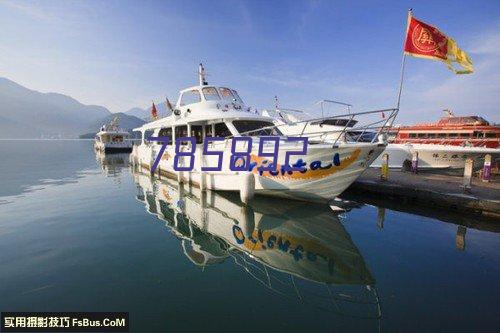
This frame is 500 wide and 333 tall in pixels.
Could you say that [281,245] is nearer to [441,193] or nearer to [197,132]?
[441,193]

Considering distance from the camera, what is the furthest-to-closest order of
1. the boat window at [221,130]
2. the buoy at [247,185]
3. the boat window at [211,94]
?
the boat window at [211,94] → the boat window at [221,130] → the buoy at [247,185]

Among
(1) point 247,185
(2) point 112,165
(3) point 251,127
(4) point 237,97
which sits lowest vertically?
(2) point 112,165

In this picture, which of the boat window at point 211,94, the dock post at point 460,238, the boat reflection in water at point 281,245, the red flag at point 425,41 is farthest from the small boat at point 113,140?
the dock post at point 460,238

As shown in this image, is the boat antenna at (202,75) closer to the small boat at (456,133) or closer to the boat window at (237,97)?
the boat window at (237,97)

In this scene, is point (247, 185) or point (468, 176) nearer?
point (247, 185)

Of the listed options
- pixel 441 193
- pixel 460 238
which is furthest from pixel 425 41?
pixel 441 193

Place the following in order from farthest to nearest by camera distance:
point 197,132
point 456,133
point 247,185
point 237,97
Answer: point 456,133
point 237,97
point 197,132
point 247,185

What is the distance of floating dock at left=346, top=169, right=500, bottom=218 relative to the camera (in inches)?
409

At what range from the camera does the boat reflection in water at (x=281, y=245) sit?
5750 millimetres

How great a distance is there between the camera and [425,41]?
27.1ft

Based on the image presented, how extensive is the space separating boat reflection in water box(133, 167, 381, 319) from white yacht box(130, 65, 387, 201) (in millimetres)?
913

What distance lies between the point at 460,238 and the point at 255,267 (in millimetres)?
6939

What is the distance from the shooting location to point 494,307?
5.23m

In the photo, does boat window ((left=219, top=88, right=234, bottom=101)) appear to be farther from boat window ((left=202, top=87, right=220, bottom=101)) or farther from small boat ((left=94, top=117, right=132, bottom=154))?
small boat ((left=94, top=117, right=132, bottom=154))
